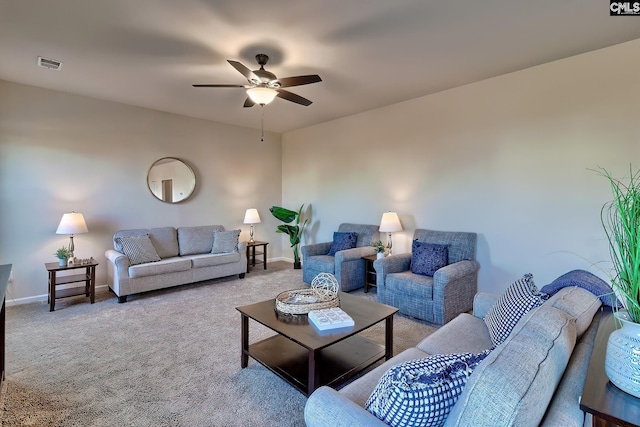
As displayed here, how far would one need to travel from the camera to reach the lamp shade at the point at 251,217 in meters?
5.70

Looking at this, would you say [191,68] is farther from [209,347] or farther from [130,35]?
[209,347]

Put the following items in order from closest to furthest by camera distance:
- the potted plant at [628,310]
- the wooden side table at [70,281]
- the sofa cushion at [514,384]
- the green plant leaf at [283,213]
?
the sofa cushion at [514,384], the potted plant at [628,310], the wooden side table at [70,281], the green plant leaf at [283,213]

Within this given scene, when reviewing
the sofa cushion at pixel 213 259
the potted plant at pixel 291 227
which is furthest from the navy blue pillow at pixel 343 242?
the sofa cushion at pixel 213 259

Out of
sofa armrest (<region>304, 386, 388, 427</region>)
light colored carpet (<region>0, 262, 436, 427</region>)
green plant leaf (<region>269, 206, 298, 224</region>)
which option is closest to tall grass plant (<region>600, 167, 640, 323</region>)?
sofa armrest (<region>304, 386, 388, 427</region>)

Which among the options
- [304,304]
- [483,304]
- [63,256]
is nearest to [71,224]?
[63,256]

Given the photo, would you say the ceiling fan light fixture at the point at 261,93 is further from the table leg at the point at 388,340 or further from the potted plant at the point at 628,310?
the potted plant at the point at 628,310

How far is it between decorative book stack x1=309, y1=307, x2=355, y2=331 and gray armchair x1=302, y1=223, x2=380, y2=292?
1.98 m

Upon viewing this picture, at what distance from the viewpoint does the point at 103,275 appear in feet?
14.8

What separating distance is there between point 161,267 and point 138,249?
0.43 m

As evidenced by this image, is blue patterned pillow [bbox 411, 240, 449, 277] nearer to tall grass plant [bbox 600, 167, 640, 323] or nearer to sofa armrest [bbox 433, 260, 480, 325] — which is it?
sofa armrest [bbox 433, 260, 480, 325]

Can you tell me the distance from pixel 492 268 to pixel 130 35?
4.51m

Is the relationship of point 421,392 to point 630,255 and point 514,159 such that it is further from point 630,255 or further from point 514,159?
point 514,159

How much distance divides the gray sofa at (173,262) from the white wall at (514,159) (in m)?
2.41

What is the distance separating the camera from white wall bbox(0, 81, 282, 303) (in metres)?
3.82
